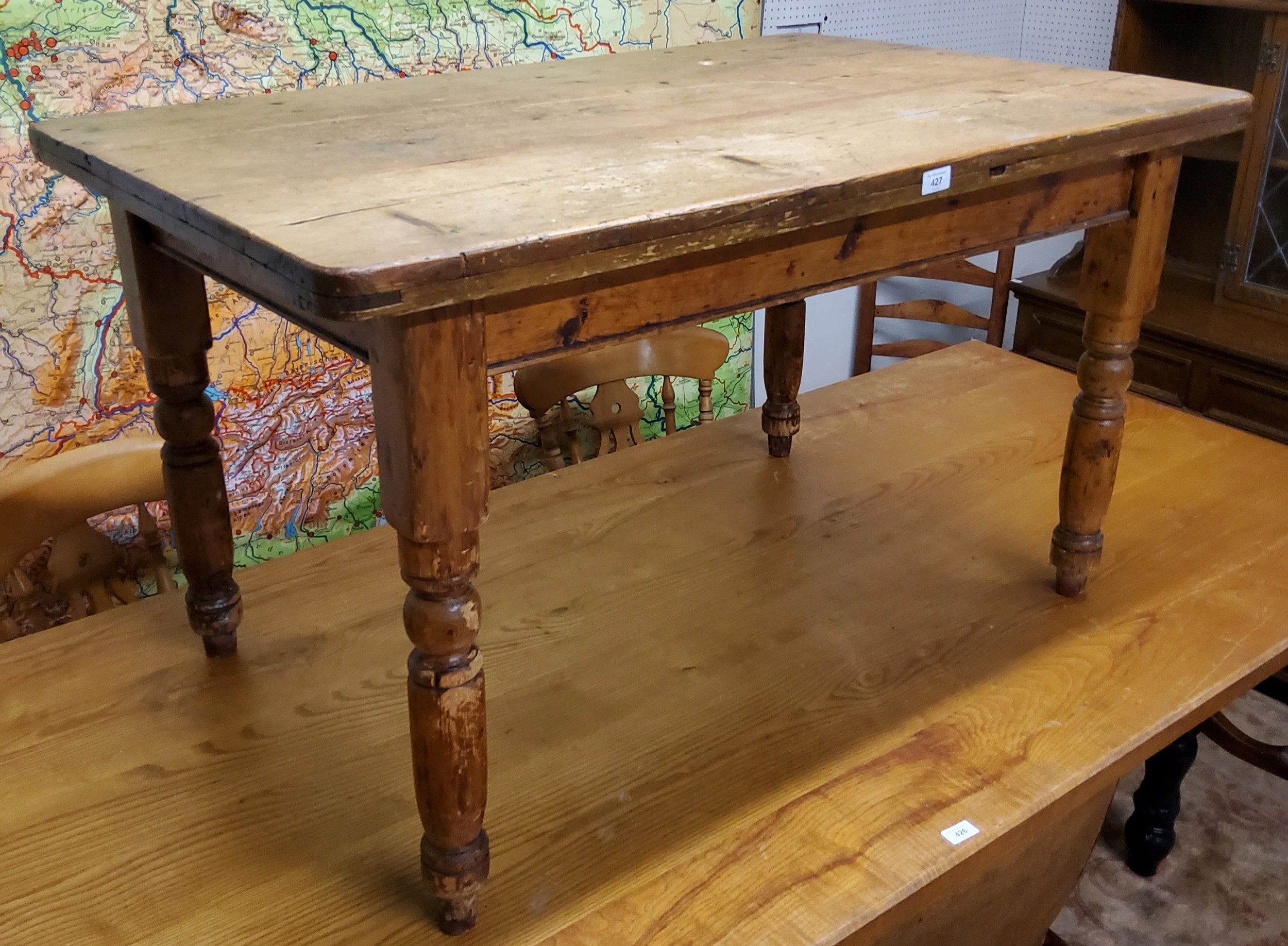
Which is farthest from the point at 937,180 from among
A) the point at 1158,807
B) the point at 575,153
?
the point at 1158,807

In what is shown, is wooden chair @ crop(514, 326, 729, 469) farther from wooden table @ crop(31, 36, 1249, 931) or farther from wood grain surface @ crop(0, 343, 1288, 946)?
wooden table @ crop(31, 36, 1249, 931)

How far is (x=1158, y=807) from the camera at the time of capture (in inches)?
83.0

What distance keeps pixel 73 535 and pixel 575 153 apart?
A: 1116mm

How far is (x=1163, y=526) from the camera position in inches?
75.0

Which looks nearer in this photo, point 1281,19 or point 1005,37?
point 1281,19

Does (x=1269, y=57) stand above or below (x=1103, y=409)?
above

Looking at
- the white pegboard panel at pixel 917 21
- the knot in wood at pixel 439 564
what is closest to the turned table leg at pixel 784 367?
the white pegboard panel at pixel 917 21

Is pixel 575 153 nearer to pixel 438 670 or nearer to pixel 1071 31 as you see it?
pixel 438 670

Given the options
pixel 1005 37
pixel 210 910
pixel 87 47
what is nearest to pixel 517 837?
pixel 210 910

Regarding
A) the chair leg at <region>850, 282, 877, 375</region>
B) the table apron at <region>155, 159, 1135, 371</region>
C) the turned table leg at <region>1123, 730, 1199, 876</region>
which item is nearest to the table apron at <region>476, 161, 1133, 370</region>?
the table apron at <region>155, 159, 1135, 371</region>

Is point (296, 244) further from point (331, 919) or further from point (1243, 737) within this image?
point (1243, 737)

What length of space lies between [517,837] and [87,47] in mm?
1329

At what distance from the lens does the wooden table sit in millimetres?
958

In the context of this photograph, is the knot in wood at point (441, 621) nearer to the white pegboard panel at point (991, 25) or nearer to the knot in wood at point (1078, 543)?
the knot in wood at point (1078, 543)
